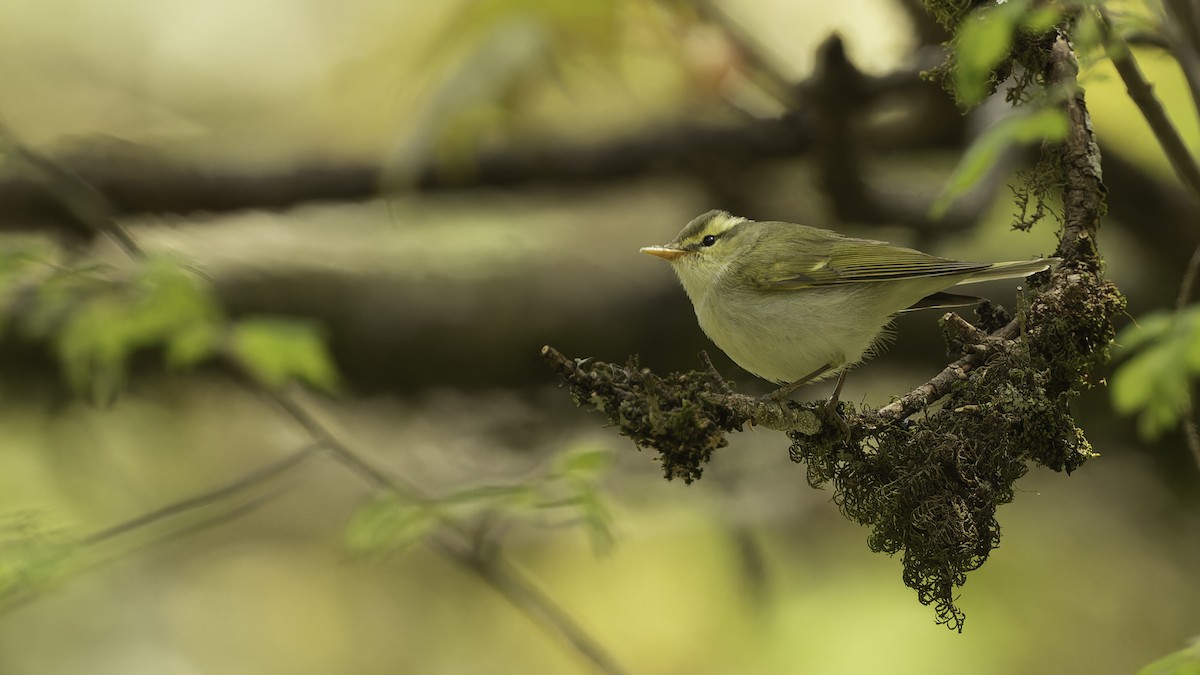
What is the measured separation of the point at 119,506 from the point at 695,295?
4.34 metres

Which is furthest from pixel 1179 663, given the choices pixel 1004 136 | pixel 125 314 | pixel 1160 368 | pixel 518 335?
pixel 518 335

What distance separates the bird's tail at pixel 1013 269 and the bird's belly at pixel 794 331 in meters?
0.42

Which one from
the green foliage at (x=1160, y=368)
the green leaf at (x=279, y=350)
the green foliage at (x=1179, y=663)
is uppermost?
the green leaf at (x=279, y=350)

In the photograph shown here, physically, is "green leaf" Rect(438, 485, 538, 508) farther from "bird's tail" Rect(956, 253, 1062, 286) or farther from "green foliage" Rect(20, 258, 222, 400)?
"bird's tail" Rect(956, 253, 1062, 286)

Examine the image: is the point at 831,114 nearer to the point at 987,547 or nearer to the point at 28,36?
the point at 987,547

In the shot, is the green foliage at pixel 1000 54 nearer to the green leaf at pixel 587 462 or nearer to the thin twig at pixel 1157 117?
the thin twig at pixel 1157 117

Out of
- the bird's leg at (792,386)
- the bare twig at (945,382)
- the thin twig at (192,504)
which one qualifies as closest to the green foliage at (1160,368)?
the bare twig at (945,382)

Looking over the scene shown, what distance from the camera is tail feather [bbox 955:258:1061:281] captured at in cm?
242

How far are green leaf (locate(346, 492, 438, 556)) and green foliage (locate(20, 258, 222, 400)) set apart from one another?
2.37 ft

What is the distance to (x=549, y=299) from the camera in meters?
5.36

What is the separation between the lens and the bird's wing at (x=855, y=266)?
286 cm

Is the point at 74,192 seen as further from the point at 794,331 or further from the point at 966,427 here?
the point at 966,427

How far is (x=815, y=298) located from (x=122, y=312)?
216 cm

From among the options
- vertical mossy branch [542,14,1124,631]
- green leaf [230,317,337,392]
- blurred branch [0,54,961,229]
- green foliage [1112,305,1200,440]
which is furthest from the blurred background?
green foliage [1112,305,1200,440]
